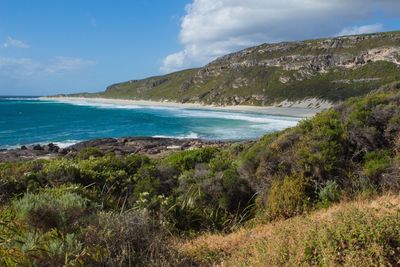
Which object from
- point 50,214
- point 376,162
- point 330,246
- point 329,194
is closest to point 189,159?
point 329,194

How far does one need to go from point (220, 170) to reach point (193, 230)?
2386mm

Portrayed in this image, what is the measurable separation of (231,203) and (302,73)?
121 m

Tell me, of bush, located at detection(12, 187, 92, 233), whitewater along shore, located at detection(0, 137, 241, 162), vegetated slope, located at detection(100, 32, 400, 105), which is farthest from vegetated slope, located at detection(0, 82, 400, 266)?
vegetated slope, located at detection(100, 32, 400, 105)

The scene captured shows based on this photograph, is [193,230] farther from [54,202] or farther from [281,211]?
[54,202]

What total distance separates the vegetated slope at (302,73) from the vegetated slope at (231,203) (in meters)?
90.5

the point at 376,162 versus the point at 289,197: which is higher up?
the point at 376,162

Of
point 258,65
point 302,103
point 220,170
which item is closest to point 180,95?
point 258,65

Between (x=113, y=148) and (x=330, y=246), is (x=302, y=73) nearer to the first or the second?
(x=113, y=148)

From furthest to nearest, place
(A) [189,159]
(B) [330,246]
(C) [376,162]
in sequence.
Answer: (A) [189,159] < (C) [376,162] < (B) [330,246]

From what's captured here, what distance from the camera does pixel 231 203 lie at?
8.34 m

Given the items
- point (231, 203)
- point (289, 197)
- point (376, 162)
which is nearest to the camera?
point (289, 197)

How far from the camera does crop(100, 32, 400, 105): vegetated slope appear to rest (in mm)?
106300

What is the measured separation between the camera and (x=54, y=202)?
209 inches

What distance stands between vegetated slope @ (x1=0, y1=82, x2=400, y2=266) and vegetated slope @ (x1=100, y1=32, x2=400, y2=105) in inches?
3564
